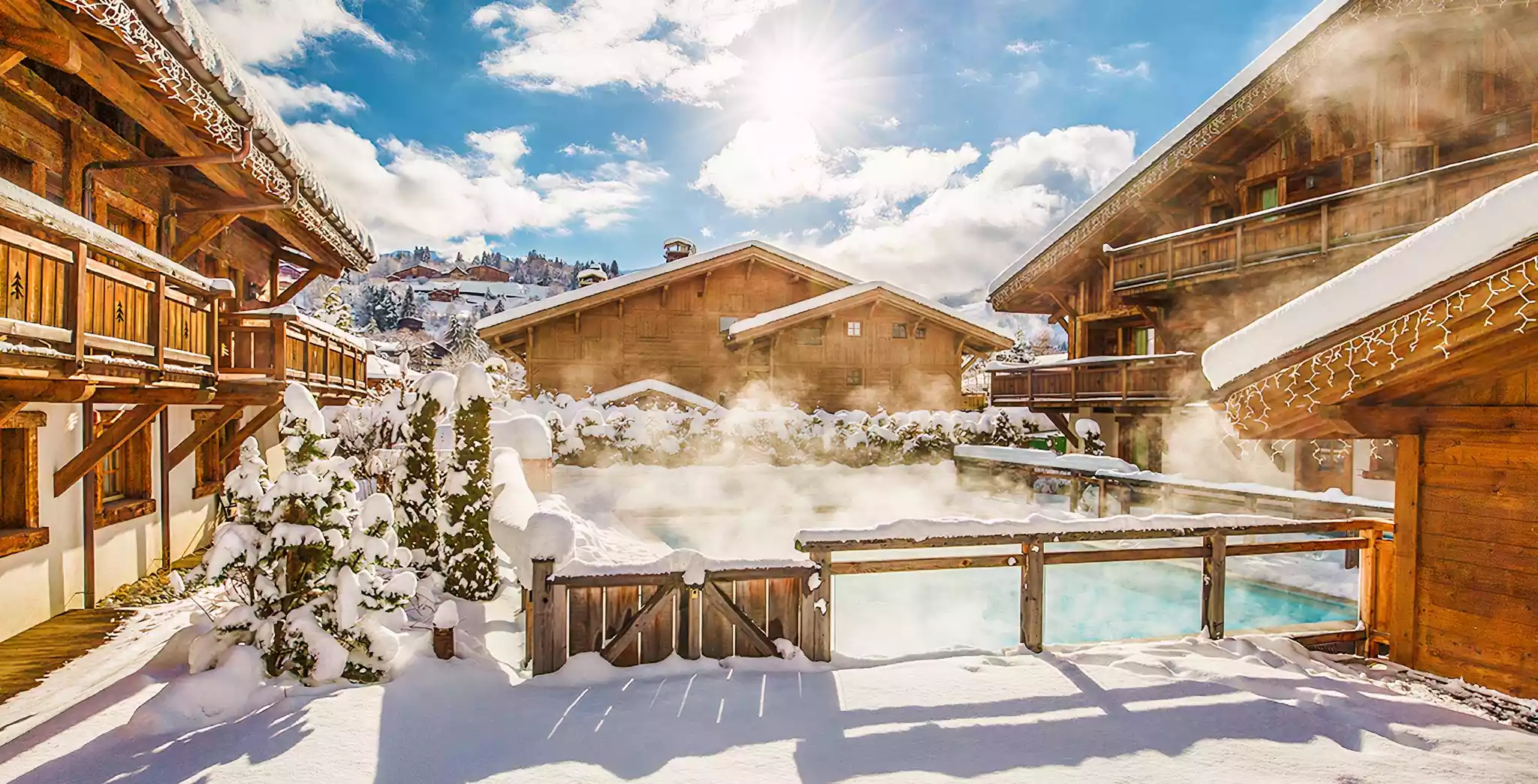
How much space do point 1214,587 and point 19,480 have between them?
12.4 m

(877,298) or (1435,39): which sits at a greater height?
(1435,39)

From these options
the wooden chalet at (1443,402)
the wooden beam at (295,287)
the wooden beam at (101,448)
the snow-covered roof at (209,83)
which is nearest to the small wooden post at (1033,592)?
the wooden chalet at (1443,402)

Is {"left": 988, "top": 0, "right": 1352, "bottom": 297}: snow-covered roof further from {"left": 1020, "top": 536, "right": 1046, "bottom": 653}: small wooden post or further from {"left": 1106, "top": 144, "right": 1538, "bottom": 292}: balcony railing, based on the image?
{"left": 1020, "top": 536, "right": 1046, "bottom": 653}: small wooden post

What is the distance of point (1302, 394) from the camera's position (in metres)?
5.89

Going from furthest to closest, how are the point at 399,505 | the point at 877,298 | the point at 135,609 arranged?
the point at 877,298 → the point at 399,505 → the point at 135,609

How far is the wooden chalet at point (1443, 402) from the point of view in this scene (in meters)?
4.93

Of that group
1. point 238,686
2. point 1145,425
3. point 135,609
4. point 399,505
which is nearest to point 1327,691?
point 238,686

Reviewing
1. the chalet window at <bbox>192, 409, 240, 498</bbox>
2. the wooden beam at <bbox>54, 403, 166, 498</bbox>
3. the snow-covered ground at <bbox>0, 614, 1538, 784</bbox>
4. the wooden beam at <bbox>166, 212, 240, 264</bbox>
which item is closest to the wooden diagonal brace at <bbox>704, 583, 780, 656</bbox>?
the snow-covered ground at <bbox>0, 614, 1538, 784</bbox>

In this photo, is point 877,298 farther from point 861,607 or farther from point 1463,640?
point 1463,640

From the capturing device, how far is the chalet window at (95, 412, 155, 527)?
360 inches

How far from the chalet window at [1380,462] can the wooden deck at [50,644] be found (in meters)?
20.9

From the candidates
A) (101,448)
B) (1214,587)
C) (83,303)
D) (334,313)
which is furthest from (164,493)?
(334,313)

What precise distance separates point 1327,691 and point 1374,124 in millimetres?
15793

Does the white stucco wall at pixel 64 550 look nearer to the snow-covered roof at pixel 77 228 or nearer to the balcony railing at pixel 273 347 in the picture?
the balcony railing at pixel 273 347
